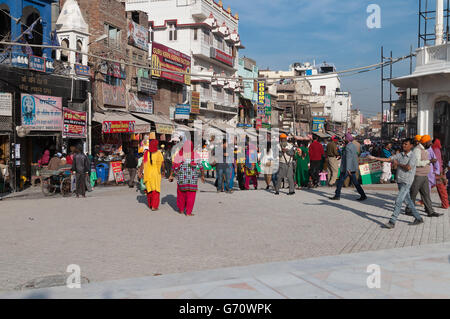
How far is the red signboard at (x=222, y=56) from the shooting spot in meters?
39.4

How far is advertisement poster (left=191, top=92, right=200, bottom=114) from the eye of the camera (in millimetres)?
35312

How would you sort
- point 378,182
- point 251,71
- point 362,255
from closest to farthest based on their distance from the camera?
point 362,255 < point 378,182 < point 251,71

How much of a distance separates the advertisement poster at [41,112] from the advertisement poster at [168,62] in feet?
31.9

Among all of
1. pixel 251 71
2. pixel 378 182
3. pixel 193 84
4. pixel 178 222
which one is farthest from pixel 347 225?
pixel 251 71

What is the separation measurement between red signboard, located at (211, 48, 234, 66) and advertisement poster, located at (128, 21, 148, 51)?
10.7 m

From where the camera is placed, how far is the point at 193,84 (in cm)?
3738

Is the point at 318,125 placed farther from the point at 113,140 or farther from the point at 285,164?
the point at 285,164

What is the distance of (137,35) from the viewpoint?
28.2m

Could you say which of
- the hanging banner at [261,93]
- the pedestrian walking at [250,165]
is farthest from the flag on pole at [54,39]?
the hanging banner at [261,93]

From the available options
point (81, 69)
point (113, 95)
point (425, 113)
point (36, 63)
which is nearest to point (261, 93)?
point (113, 95)

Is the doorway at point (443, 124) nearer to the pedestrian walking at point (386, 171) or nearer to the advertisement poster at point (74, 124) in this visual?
the pedestrian walking at point (386, 171)

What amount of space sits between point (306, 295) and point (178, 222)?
5194 mm

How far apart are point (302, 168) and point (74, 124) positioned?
10.5 m
